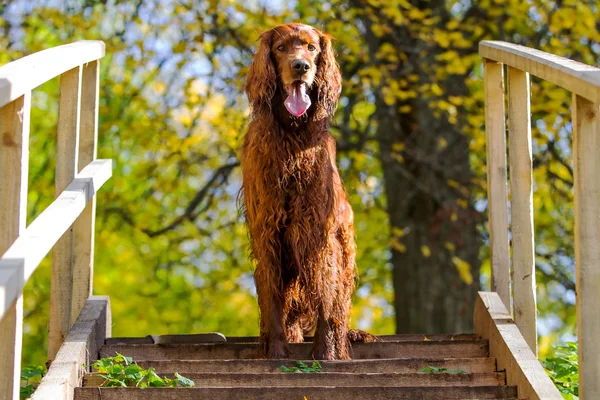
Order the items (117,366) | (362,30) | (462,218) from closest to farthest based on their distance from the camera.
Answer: (117,366) < (462,218) < (362,30)

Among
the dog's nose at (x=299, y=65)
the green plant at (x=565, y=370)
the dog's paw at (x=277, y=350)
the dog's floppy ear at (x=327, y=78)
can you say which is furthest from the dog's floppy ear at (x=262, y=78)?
the green plant at (x=565, y=370)

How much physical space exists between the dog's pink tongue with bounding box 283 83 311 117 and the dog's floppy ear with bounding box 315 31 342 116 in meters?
0.13

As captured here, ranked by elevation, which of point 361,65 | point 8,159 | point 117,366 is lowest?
point 117,366

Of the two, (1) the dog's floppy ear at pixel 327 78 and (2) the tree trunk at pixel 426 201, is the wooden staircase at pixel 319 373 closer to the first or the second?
(1) the dog's floppy ear at pixel 327 78

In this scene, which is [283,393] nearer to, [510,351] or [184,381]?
[184,381]

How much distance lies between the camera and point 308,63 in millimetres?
4711

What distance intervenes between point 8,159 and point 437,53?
771 centimetres

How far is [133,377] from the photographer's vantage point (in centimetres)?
412

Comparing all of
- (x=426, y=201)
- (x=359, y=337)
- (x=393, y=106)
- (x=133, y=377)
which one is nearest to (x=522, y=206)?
(x=359, y=337)

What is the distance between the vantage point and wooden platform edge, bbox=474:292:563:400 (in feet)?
12.5

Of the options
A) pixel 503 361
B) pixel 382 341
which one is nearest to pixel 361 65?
pixel 382 341

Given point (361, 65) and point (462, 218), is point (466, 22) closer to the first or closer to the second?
point (361, 65)

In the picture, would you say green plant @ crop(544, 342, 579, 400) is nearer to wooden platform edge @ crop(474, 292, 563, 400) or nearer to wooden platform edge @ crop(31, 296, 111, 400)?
wooden platform edge @ crop(474, 292, 563, 400)

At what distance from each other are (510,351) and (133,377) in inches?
66.2
